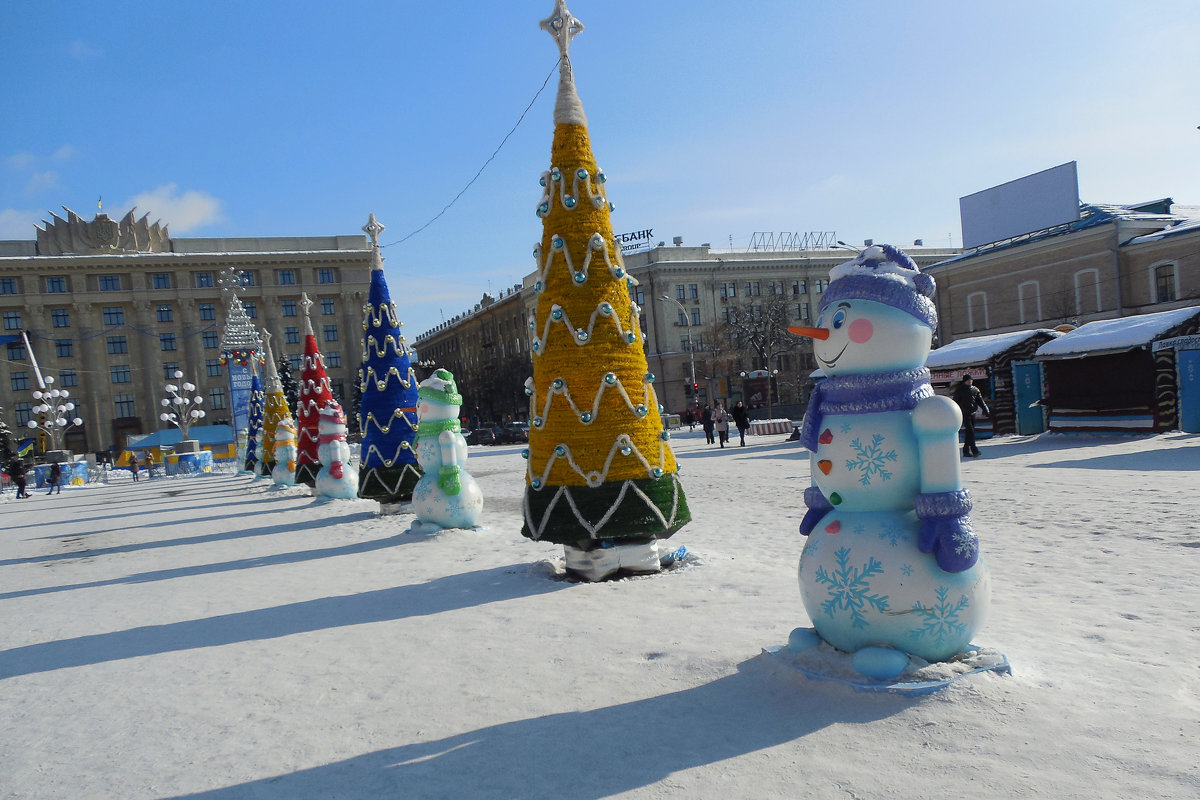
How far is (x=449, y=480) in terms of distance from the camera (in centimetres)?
1073

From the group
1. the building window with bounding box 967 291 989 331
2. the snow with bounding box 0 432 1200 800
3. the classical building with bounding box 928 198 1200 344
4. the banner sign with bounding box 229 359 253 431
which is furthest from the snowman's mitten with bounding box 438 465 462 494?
the building window with bounding box 967 291 989 331

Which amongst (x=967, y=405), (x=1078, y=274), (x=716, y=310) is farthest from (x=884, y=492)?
(x=716, y=310)

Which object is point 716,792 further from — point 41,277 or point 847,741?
point 41,277

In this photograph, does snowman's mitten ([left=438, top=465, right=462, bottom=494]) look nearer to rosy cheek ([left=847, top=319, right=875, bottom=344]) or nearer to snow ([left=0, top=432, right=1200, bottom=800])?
snow ([left=0, top=432, right=1200, bottom=800])

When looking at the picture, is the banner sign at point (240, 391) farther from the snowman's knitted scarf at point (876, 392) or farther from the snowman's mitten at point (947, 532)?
the snowman's mitten at point (947, 532)

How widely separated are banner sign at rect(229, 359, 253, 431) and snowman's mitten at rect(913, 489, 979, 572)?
29888 mm

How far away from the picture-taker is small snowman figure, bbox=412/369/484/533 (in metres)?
10.7

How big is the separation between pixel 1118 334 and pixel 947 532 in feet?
53.3

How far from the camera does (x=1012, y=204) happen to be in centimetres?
4169

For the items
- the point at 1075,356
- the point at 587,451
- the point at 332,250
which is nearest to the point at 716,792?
the point at 587,451

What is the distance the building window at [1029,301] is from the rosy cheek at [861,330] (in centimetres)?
3415

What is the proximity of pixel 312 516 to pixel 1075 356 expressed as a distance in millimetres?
17092

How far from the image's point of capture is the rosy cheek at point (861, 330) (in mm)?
4273

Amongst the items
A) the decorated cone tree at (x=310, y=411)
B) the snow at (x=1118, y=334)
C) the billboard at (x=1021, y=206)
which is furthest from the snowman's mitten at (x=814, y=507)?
the billboard at (x=1021, y=206)
